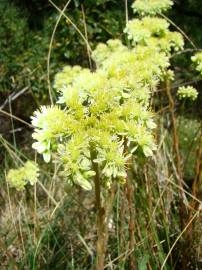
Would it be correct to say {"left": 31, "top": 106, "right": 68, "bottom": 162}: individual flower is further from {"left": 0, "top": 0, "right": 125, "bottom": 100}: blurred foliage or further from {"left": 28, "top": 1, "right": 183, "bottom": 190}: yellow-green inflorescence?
{"left": 0, "top": 0, "right": 125, "bottom": 100}: blurred foliage

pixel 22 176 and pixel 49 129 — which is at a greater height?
pixel 49 129

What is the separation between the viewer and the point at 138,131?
4.53ft

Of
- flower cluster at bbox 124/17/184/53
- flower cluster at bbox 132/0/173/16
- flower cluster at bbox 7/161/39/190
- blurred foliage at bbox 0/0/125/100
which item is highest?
flower cluster at bbox 132/0/173/16

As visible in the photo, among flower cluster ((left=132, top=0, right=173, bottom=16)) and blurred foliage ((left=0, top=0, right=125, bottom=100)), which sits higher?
flower cluster ((left=132, top=0, right=173, bottom=16))

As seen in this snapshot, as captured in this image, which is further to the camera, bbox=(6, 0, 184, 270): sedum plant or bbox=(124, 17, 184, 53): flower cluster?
bbox=(124, 17, 184, 53): flower cluster

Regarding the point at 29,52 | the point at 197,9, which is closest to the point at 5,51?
the point at 29,52

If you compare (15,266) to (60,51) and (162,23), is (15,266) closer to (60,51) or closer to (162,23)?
(162,23)

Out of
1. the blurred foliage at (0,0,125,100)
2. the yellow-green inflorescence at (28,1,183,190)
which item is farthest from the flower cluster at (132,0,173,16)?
the blurred foliage at (0,0,125,100)

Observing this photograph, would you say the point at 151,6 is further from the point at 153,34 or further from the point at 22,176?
the point at 22,176

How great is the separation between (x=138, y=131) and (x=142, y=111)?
69 mm

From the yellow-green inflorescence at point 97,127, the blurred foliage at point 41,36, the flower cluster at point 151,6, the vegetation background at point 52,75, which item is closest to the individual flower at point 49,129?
the yellow-green inflorescence at point 97,127

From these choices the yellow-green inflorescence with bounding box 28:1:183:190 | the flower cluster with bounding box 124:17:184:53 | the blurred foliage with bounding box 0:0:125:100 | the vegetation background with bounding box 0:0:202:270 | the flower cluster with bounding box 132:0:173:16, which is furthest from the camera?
the blurred foliage with bounding box 0:0:125:100

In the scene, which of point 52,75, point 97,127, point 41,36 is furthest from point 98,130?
point 41,36

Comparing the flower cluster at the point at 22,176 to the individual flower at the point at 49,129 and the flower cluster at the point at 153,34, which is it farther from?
the individual flower at the point at 49,129
